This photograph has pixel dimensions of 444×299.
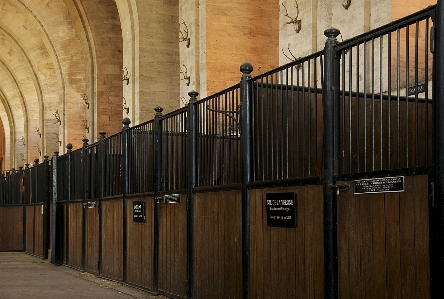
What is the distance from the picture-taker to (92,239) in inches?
535

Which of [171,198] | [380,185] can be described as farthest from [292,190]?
[171,198]

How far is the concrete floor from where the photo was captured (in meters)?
10.3

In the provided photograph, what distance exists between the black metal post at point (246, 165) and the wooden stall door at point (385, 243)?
5.53 ft

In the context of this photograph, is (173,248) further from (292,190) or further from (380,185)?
(380,185)

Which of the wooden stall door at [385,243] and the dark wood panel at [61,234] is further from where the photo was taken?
the dark wood panel at [61,234]

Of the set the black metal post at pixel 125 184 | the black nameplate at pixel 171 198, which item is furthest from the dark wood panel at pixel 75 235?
the black nameplate at pixel 171 198

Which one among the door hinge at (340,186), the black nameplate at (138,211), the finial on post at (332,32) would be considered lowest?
the black nameplate at (138,211)

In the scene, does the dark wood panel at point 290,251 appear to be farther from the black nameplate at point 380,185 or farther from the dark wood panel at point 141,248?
the dark wood panel at point 141,248

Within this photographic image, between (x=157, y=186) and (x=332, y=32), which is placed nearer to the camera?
(x=332, y=32)

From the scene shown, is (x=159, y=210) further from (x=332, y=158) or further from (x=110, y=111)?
(x=110, y=111)

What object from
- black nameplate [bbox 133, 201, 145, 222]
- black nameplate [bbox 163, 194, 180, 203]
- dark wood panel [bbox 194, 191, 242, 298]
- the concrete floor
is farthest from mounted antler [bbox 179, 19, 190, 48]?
dark wood panel [bbox 194, 191, 242, 298]

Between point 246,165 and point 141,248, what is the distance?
3893 millimetres

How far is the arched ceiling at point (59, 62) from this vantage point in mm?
24734

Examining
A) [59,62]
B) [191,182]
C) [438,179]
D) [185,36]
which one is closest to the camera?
[438,179]
